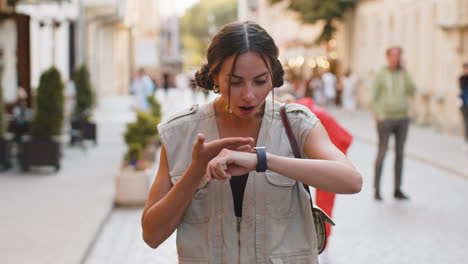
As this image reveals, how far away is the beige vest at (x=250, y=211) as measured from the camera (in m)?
2.79

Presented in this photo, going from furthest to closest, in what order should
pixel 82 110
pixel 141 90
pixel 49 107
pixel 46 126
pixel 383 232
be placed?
1. pixel 141 90
2. pixel 82 110
3. pixel 49 107
4. pixel 46 126
5. pixel 383 232

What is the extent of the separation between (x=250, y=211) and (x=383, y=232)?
6457mm

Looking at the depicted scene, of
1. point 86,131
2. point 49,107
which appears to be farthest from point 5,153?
point 86,131

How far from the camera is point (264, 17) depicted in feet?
268

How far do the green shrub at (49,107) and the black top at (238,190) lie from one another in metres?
11.5

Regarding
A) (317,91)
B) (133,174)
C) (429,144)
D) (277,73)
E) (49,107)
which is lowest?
(429,144)

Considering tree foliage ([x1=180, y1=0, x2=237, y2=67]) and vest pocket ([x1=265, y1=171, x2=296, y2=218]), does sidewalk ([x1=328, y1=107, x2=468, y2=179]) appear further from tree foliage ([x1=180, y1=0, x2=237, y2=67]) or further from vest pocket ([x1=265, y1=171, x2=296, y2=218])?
tree foliage ([x1=180, y1=0, x2=237, y2=67])

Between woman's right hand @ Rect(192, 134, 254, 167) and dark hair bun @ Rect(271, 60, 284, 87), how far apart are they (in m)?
0.36

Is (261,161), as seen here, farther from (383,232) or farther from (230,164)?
(383,232)

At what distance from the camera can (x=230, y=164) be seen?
248cm

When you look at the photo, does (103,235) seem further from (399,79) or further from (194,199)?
(194,199)

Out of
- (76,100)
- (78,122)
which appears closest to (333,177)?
(78,122)

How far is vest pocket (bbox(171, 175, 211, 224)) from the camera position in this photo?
2.81 meters

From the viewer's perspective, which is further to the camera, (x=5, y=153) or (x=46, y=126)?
(x=46, y=126)
